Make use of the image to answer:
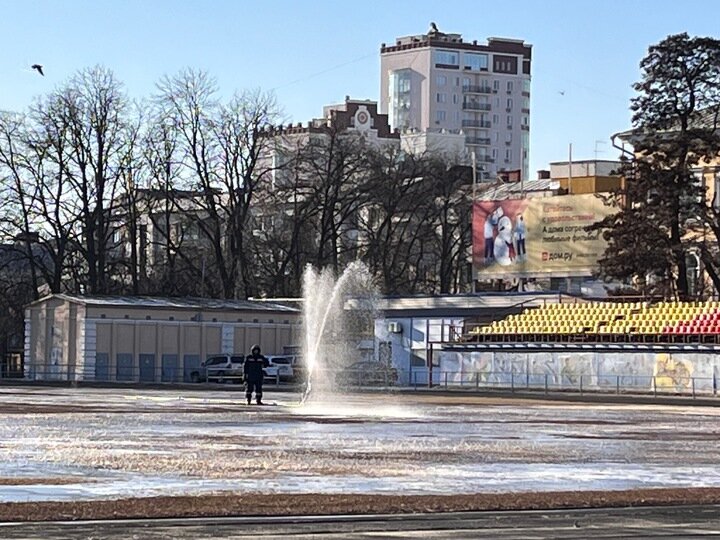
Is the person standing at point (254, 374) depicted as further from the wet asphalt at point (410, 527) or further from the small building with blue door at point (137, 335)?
the wet asphalt at point (410, 527)

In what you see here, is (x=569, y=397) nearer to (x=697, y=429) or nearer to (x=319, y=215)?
(x=697, y=429)

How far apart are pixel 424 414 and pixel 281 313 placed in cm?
4442

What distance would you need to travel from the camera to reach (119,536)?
16.5 meters

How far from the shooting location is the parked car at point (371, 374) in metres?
76.1

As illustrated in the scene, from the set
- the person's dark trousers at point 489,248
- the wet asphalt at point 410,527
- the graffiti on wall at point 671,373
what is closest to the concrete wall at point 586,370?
the graffiti on wall at point 671,373

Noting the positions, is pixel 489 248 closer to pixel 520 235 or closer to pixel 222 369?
pixel 520 235

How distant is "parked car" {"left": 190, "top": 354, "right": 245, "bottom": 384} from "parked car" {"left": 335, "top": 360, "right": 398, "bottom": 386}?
6539 mm

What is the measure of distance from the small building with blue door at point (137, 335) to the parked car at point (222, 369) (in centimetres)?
186

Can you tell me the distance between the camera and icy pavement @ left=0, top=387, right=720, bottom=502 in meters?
22.8

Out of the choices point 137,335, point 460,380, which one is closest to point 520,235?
point 460,380

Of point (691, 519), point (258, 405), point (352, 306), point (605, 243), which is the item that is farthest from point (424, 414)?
point (352, 306)

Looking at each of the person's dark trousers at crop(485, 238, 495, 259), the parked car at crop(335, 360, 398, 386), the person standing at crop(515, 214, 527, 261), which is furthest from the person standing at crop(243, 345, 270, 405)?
the person's dark trousers at crop(485, 238, 495, 259)

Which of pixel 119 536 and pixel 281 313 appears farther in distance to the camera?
pixel 281 313

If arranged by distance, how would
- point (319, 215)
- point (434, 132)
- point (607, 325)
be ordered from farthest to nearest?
1. point (434, 132)
2. point (319, 215)
3. point (607, 325)
